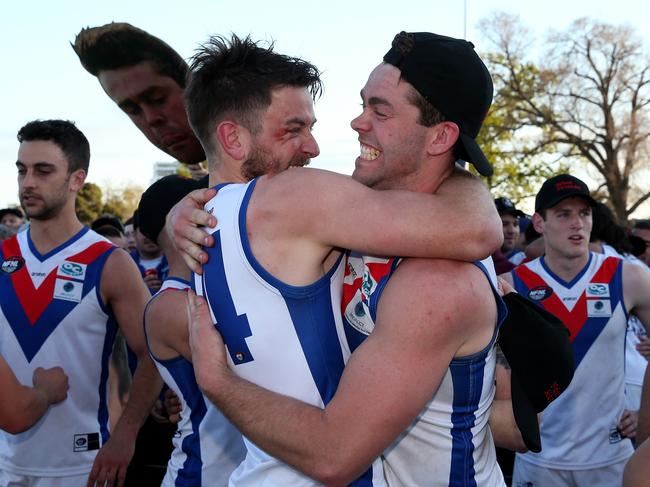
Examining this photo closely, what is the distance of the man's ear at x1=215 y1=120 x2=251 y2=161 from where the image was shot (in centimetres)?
265

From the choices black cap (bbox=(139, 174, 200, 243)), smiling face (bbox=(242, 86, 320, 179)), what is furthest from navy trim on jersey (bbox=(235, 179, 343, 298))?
black cap (bbox=(139, 174, 200, 243))

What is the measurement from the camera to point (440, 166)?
2479 millimetres

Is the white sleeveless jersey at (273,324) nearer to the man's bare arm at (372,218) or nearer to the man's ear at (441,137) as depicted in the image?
the man's bare arm at (372,218)

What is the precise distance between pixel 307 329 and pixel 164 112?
3.05 meters

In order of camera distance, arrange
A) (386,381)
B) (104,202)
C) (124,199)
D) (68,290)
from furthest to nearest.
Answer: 1. (124,199)
2. (104,202)
3. (68,290)
4. (386,381)

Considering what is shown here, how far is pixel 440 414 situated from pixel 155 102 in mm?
3294

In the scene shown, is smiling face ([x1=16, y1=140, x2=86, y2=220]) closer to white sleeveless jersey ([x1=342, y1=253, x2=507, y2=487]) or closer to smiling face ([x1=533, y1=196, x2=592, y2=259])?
white sleeveless jersey ([x1=342, y1=253, x2=507, y2=487])

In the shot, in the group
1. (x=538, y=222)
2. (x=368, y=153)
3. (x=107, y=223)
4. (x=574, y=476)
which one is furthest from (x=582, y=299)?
(x=107, y=223)

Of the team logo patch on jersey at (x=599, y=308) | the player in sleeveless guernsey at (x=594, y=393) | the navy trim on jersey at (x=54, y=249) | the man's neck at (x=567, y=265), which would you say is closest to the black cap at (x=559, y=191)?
the man's neck at (x=567, y=265)

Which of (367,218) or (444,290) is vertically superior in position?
(367,218)

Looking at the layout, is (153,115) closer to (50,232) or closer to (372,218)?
(50,232)

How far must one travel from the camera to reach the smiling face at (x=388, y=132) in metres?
2.36

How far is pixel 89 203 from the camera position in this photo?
43.6 meters

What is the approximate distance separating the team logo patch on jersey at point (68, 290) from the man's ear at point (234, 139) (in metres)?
2.28
